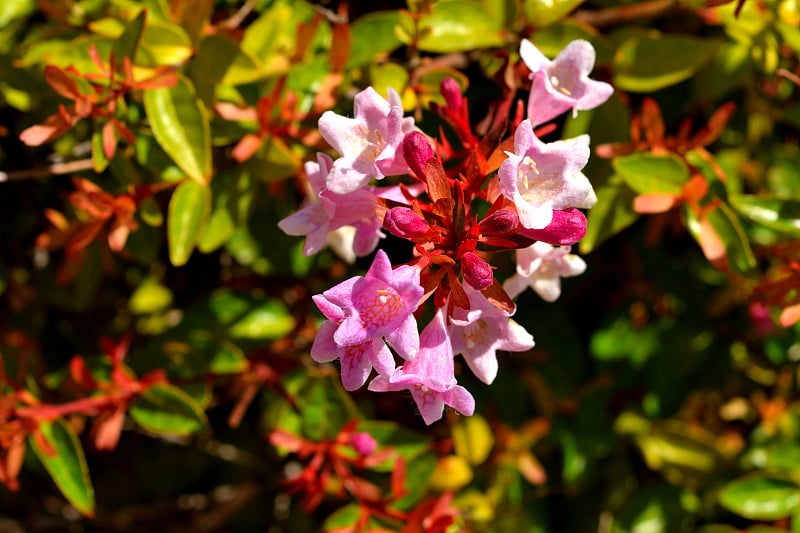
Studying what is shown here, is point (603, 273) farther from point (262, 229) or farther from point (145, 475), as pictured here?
point (145, 475)

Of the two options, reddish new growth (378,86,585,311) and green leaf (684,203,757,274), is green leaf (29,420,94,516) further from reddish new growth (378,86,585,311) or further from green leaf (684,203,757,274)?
green leaf (684,203,757,274)

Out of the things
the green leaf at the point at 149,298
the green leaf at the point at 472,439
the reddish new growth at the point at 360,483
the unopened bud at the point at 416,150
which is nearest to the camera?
the unopened bud at the point at 416,150

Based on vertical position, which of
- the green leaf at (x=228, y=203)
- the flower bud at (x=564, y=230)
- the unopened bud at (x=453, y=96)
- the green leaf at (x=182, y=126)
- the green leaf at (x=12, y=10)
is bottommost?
the green leaf at (x=228, y=203)

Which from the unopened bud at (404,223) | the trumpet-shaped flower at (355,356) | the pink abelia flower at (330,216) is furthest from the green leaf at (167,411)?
the unopened bud at (404,223)

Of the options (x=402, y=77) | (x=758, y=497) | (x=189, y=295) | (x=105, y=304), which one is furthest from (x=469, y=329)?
(x=105, y=304)

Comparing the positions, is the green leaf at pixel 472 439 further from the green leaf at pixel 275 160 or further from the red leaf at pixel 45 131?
the red leaf at pixel 45 131

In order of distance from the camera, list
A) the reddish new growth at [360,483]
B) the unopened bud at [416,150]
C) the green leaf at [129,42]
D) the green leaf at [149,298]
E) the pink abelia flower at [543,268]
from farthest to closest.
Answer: the green leaf at [149,298], the reddish new growth at [360,483], the green leaf at [129,42], the pink abelia flower at [543,268], the unopened bud at [416,150]
